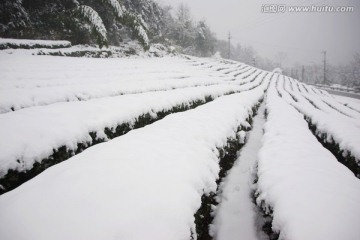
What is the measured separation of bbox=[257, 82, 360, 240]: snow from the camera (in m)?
2.35

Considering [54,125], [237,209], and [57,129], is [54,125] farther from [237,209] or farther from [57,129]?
[237,209]

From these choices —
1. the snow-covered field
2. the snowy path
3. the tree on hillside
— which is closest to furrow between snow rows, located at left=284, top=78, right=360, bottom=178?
the snow-covered field

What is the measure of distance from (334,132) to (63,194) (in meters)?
7.16

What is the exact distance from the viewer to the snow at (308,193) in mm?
2354

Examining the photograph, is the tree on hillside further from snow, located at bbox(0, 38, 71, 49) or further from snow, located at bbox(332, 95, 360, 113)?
snow, located at bbox(332, 95, 360, 113)

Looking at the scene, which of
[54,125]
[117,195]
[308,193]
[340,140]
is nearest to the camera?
[117,195]

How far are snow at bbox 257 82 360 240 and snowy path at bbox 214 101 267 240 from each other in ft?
2.06

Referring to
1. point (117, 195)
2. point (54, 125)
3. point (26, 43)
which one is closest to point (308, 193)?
point (117, 195)

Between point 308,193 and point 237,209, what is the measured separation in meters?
1.39

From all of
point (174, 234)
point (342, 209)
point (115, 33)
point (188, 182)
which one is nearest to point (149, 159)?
point (188, 182)

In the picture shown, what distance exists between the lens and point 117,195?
2291 mm

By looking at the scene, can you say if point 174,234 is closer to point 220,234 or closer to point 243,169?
point 220,234

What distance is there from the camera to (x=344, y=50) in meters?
182

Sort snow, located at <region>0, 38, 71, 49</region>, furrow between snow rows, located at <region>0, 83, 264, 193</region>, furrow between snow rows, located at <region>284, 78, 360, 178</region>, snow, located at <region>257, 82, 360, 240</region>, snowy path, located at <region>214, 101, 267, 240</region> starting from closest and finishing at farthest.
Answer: snow, located at <region>257, 82, 360, 240</region>
furrow between snow rows, located at <region>0, 83, 264, 193</region>
snowy path, located at <region>214, 101, 267, 240</region>
furrow between snow rows, located at <region>284, 78, 360, 178</region>
snow, located at <region>0, 38, 71, 49</region>
